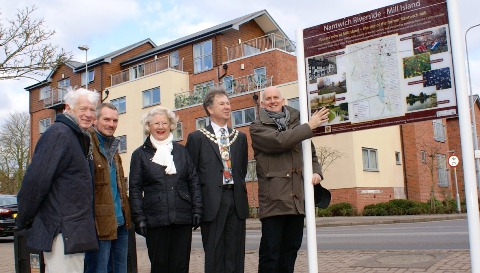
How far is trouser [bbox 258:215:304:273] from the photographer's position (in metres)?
4.75

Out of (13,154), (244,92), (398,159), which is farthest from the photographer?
(13,154)

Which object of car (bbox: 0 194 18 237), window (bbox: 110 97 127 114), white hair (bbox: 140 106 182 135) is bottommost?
car (bbox: 0 194 18 237)

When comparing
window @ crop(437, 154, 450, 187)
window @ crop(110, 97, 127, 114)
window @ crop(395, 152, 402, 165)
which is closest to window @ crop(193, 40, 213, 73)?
window @ crop(110, 97, 127, 114)

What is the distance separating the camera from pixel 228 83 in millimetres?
34938

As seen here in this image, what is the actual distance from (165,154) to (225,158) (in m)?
0.58

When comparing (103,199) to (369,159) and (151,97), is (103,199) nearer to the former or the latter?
(369,159)

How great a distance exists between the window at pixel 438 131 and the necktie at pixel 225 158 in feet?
113

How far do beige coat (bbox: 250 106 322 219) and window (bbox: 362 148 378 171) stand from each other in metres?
25.5

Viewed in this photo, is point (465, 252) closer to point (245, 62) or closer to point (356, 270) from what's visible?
point (356, 270)

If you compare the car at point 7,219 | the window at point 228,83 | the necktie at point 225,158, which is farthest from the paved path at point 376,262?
the window at point 228,83

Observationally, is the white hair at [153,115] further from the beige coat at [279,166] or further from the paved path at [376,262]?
the paved path at [376,262]

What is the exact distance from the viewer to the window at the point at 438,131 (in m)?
37.2

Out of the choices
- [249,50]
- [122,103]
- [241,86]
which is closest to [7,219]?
[241,86]

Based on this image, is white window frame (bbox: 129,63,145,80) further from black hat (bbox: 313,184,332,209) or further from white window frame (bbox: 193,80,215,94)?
black hat (bbox: 313,184,332,209)
